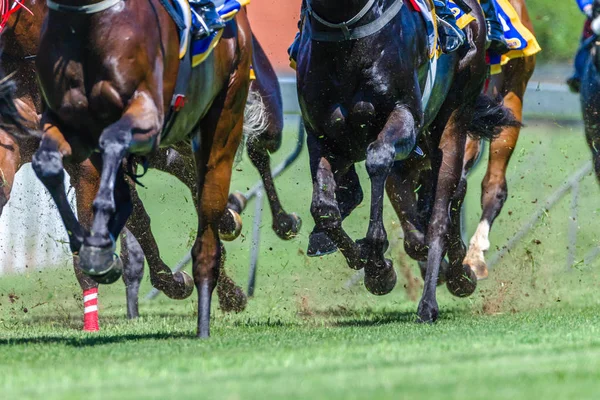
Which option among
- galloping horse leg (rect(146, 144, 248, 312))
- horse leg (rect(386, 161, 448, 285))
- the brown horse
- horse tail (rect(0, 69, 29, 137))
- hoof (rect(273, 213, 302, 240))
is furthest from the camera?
the brown horse

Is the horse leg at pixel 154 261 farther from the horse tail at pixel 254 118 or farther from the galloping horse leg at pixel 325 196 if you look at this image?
the galloping horse leg at pixel 325 196

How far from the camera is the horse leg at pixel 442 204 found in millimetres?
7824

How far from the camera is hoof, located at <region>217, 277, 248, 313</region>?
9203mm

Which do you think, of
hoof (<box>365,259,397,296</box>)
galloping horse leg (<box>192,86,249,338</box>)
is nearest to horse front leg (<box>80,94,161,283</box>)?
galloping horse leg (<box>192,86,249,338</box>)

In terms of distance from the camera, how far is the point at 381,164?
23.5ft

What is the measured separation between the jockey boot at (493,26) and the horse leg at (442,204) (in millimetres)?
766

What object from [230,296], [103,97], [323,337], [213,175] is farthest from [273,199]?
[103,97]

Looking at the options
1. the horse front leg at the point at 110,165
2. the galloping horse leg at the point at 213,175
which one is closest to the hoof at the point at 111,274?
the horse front leg at the point at 110,165

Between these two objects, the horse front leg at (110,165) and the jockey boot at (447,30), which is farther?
the jockey boot at (447,30)

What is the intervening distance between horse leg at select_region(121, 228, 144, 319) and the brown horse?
281 centimetres

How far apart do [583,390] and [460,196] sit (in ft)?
14.6

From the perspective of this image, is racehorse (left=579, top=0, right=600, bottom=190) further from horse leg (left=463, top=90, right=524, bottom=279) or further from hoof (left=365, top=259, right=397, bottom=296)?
hoof (left=365, top=259, right=397, bottom=296)

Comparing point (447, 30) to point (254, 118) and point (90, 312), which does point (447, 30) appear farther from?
point (90, 312)

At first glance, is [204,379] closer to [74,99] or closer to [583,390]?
[583,390]
